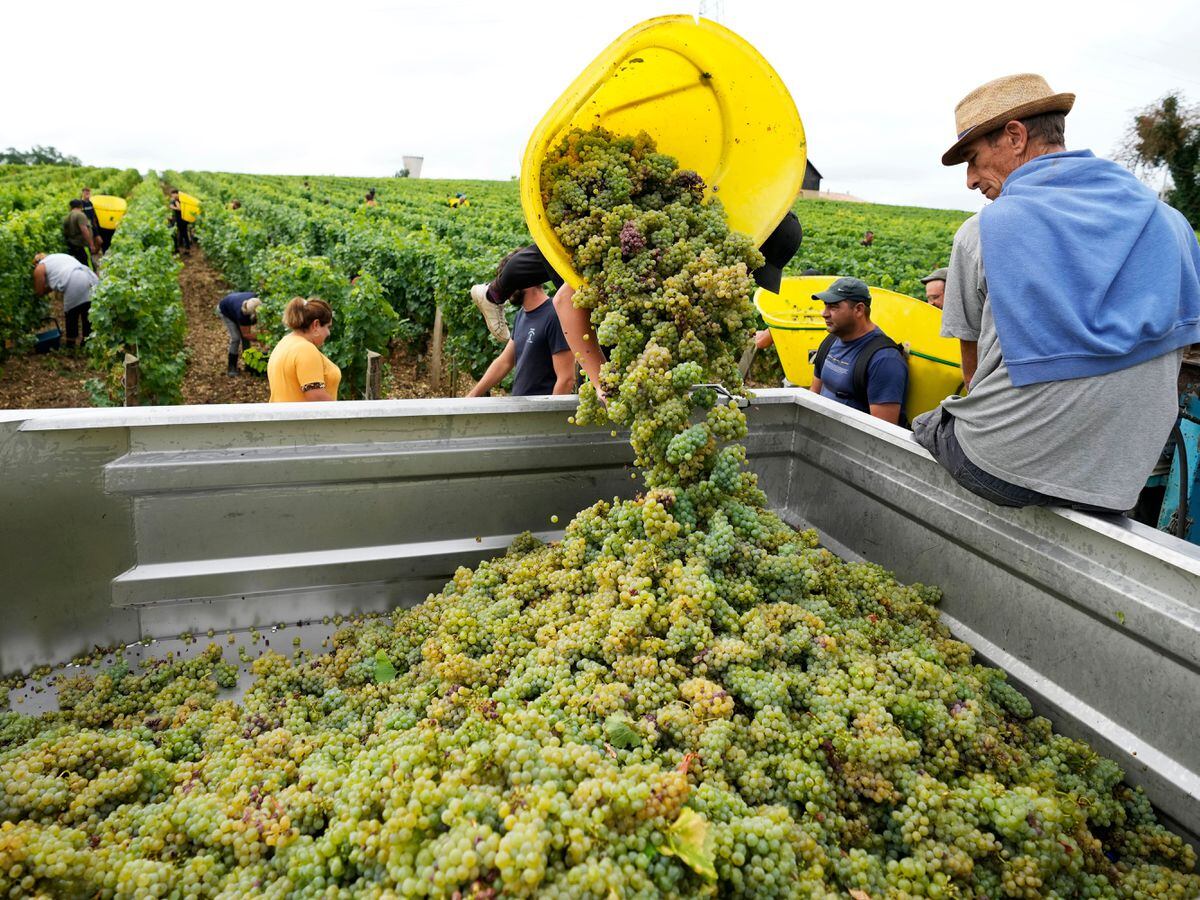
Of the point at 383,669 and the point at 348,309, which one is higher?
the point at 348,309

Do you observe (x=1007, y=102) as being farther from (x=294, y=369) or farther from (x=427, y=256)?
(x=427, y=256)

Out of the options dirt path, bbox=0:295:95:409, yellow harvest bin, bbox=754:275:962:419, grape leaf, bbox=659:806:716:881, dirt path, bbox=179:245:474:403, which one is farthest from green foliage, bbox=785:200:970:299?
grape leaf, bbox=659:806:716:881

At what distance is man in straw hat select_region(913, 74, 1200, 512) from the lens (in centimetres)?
197

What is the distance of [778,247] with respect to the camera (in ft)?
11.0

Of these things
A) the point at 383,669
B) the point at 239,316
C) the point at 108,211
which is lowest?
the point at 383,669

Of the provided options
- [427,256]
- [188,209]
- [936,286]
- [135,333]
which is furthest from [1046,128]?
[188,209]

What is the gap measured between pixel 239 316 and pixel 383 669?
8.11m

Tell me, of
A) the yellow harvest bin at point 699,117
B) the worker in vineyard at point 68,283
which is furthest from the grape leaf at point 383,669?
the worker in vineyard at point 68,283

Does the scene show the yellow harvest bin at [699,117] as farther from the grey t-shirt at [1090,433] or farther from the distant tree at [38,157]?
the distant tree at [38,157]

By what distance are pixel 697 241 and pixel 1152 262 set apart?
135 centimetres

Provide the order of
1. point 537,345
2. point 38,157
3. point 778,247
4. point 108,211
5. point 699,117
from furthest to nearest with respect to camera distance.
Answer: point 38,157, point 108,211, point 537,345, point 778,247, point 699,117

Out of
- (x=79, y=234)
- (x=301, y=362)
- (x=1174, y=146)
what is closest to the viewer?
(x=301, y=362)

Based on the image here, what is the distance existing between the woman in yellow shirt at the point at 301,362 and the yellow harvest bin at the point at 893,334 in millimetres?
2622

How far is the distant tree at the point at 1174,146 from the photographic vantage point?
34.9 meters
